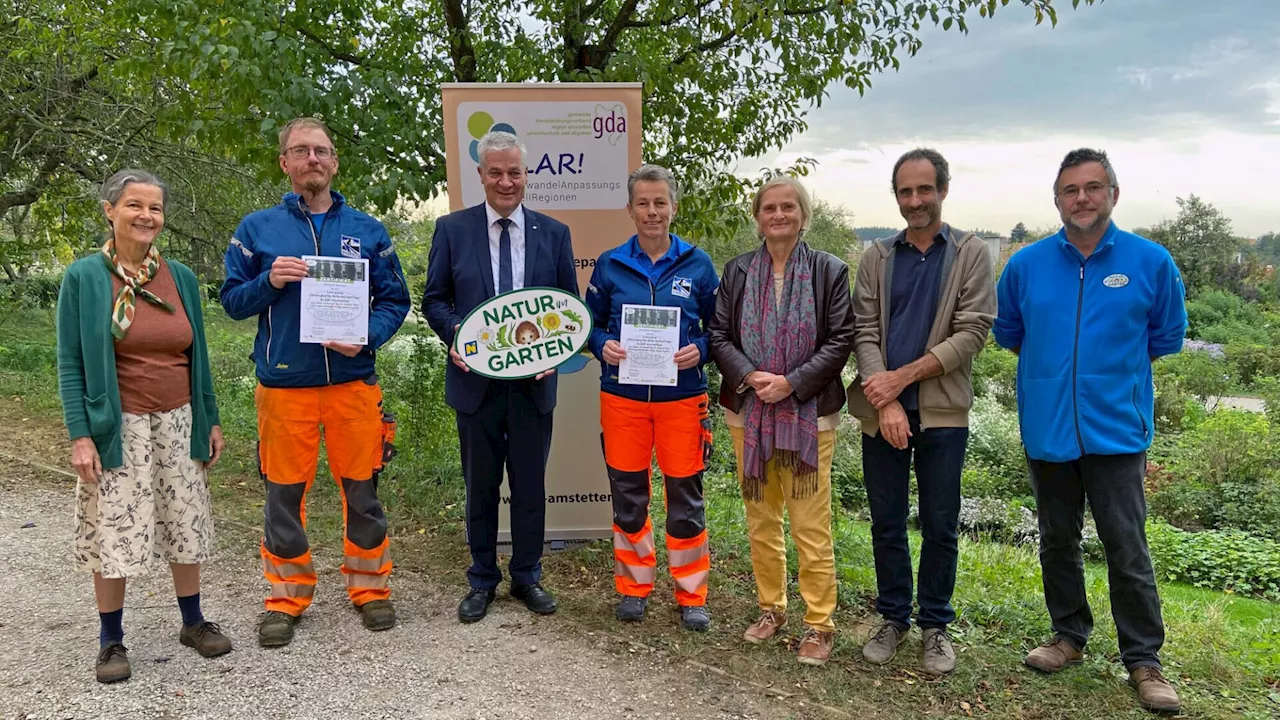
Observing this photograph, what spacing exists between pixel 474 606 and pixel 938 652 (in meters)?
2.28

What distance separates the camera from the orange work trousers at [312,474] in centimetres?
371

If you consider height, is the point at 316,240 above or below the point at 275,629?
above

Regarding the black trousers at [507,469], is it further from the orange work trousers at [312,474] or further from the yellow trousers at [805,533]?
the yellow trousers at [805,533]

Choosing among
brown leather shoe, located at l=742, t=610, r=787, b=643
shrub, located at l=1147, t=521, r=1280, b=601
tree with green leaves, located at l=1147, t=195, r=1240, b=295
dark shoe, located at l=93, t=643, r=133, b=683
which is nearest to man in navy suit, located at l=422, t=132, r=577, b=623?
brown leather shoe, located at l=742, t=610, r=787, b=643

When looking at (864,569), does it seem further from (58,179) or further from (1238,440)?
(58,179)

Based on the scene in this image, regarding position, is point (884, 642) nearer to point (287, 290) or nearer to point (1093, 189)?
point (1093, 189)

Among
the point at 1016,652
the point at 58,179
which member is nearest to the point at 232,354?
the point at 58,179

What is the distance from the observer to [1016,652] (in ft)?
12.4

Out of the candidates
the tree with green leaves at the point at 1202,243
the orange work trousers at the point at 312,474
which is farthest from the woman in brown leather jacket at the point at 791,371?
the tree with green leaves at the point at 1202,243

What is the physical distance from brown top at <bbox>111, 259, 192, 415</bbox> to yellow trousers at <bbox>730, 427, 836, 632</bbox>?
8.39ft

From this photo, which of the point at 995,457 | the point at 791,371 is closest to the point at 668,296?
the point at 791,371

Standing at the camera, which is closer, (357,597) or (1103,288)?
(1103,288)

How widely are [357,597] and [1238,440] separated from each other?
11.0m

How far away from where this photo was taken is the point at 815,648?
3660mm
